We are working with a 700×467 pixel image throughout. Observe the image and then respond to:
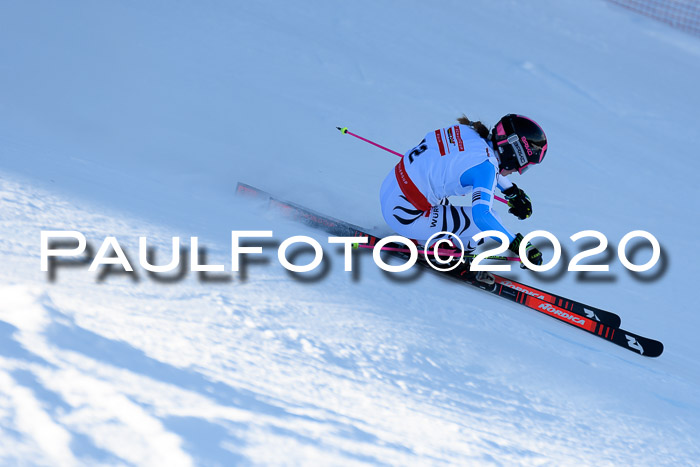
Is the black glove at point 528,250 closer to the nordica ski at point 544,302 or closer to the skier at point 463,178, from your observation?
the skier at point 463,178

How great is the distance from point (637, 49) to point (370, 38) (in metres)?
4.30

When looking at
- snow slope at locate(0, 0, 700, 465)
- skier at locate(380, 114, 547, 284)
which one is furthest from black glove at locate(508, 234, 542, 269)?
snow slope at locate(0, 0, 700, 465)

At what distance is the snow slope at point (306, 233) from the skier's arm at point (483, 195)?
16.5 inches

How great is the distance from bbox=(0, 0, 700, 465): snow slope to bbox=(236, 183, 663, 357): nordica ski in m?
0.17

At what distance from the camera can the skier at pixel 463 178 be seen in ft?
11.4

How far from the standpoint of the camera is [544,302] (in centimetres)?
385

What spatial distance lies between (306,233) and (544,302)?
1.41 meters

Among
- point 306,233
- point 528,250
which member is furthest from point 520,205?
point 306,233

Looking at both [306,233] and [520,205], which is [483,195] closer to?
[520,205]

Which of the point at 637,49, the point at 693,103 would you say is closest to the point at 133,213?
the point at 693,103

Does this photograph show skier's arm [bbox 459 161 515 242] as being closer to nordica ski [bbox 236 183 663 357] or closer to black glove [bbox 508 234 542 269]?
black glove [bbox 508 234 542 269]

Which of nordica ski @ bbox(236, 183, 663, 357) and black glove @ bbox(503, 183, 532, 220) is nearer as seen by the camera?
nordica ski @ bbox(236, 183, 663, 357)

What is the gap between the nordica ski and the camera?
363cm

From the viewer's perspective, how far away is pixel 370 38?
25.6 feet
